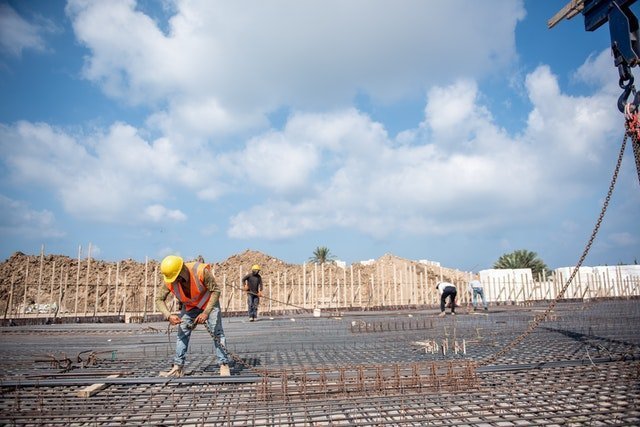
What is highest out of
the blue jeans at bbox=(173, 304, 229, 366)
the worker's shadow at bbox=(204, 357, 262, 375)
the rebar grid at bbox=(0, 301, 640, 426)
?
the blue jeans at bbox=(173, 304, 229, 366)

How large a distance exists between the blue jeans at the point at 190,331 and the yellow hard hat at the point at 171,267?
1.66ft

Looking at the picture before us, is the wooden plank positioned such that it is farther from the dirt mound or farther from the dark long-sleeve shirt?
the dirt mound

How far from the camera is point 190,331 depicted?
4.23 meters

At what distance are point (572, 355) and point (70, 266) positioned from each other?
2832 cm

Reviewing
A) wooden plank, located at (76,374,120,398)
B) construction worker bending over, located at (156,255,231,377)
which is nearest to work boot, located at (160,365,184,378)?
construction worker bending over, located at (156,255,231,377)

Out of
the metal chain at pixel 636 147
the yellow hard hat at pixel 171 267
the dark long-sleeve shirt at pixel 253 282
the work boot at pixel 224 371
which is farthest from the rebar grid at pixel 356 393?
the dark long-sleeve shirt at pixel 253 282

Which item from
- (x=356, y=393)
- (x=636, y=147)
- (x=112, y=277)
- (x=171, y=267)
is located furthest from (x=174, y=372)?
(x=112, y=277)

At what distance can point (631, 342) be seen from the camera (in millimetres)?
5090

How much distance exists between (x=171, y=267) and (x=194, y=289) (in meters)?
0.42

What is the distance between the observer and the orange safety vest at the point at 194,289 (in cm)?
416

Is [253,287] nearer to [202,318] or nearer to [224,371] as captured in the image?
[202,318]

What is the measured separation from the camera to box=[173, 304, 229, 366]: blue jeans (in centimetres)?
397

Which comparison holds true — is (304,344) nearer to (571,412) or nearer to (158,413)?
(158,413)

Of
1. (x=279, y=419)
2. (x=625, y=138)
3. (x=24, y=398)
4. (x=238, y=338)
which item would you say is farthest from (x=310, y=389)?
(x=238, y=338)
